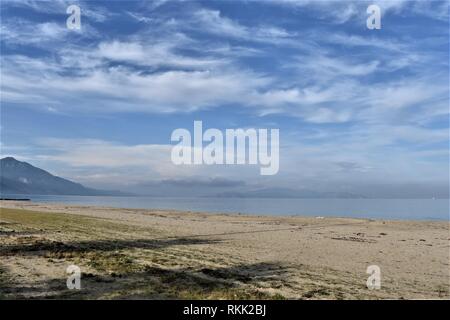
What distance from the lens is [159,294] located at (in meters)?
12.0

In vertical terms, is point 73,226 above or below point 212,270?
below

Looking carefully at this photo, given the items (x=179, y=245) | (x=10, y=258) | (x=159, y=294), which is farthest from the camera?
(x=179, y=245)

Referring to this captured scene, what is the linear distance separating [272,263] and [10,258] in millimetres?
11672

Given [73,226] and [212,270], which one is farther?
[73,226]

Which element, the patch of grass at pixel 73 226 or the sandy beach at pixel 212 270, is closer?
the sandy beach at pixel 212 270

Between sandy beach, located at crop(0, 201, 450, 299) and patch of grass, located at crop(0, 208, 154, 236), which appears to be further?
patch of grass, located at crop(0, 208, 154, 236)

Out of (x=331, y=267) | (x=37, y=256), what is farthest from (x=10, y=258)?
(x=331, y=267)
